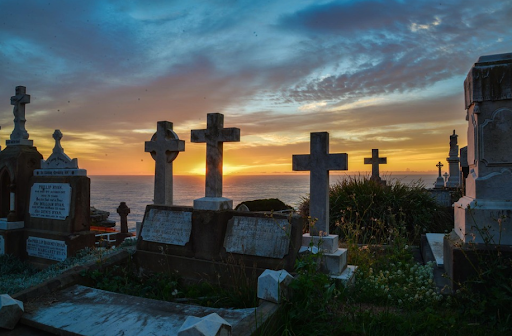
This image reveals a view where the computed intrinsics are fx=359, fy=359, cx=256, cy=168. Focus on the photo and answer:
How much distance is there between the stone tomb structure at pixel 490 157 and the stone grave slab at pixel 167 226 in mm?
3985

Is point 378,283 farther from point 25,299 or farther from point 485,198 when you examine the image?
point 25,299

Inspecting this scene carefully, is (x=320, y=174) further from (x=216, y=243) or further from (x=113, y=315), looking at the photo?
(x=113, y=315)

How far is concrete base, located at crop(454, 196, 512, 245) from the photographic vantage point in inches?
175

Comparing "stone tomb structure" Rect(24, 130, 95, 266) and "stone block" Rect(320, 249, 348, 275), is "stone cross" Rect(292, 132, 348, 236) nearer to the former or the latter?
"stone block" Rect(320, 249, 348, 275)

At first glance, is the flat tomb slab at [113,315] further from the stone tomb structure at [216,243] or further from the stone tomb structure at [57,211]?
the stone tomb structure at [57,211]

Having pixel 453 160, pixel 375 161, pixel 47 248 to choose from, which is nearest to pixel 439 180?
pixel 453 160

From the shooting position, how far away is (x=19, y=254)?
923cm

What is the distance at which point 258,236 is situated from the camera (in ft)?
17.9

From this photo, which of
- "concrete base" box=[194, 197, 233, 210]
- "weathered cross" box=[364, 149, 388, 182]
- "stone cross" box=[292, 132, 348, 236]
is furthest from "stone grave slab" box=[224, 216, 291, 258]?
"weathered cross" box=[364, 149, 388, 182]

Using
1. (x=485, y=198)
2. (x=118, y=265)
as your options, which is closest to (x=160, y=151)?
(x=118, y=265)

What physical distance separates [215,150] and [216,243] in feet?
5.29

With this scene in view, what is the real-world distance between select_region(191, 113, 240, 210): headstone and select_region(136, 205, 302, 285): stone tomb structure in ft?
1.33

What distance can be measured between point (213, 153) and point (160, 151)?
7.04ft

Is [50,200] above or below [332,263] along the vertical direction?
above
